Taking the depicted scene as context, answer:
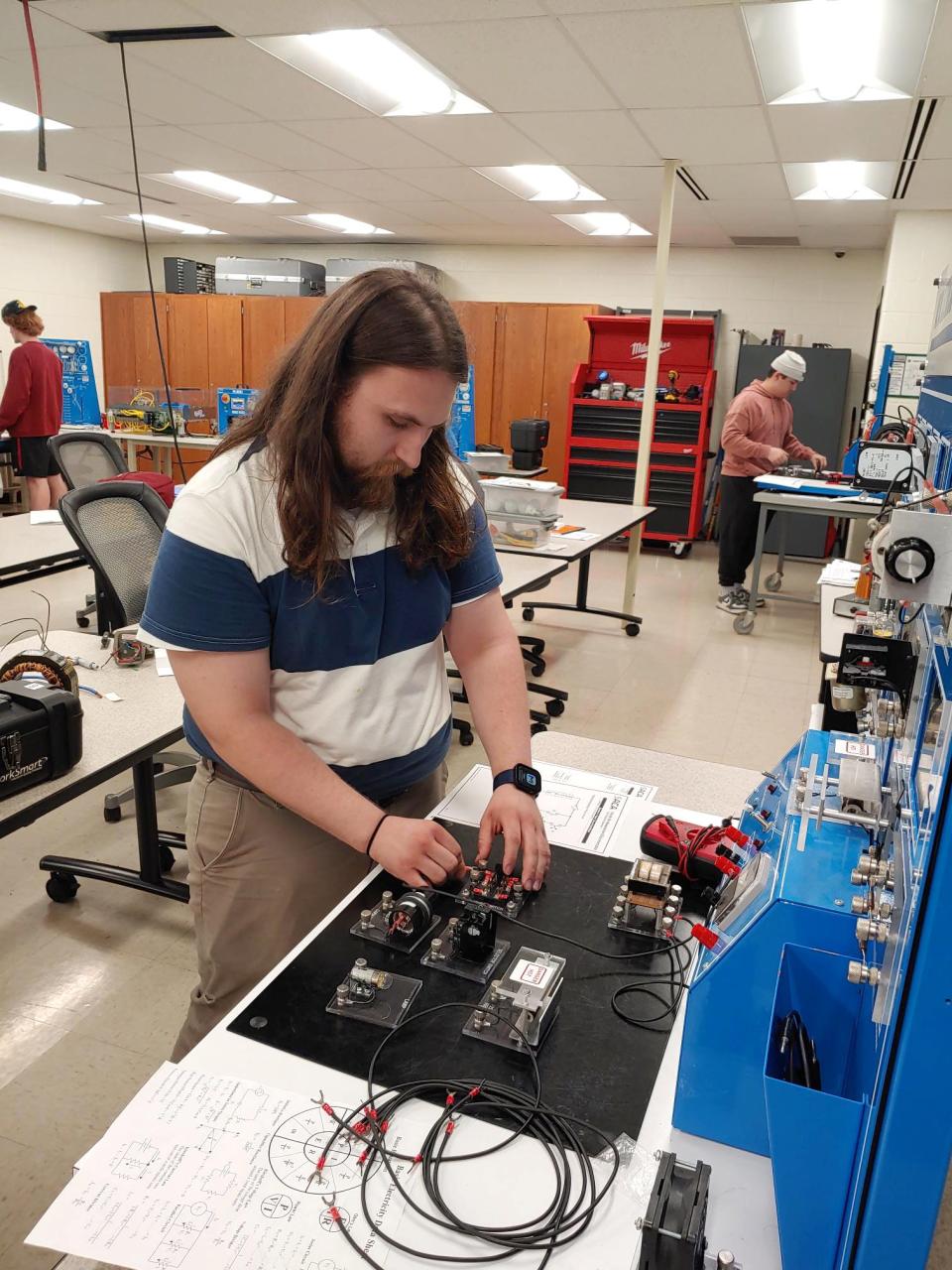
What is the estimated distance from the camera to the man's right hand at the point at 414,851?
3.45ft

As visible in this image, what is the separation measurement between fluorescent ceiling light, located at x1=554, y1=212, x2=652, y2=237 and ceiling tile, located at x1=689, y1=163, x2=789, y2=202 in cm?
115

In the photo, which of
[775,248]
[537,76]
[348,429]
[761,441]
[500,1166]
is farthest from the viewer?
[775,248]

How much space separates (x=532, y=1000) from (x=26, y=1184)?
1.18 metres

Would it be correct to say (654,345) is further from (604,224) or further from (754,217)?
(604,224)

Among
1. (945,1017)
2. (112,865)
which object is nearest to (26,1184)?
(112,865)

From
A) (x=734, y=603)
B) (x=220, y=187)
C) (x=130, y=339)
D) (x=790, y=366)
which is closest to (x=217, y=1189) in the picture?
(x=734, y=603)

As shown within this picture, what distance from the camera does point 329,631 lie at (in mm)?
1114

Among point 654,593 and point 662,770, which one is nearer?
point 662,770

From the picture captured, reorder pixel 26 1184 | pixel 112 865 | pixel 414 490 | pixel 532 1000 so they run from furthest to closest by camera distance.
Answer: pixel 112 865 < pixel 26 1184 < pixel 414 490 < pixel 532 1000

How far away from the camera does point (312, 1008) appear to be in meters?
0.92

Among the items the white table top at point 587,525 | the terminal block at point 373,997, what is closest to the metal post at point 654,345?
the white table top at point 587,525

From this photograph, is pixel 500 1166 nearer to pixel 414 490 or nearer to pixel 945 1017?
pixel 945 1017

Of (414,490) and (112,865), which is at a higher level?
(414,490)

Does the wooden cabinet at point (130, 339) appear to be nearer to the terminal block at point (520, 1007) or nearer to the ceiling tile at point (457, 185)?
the ceiling tile at point (457, 185)
